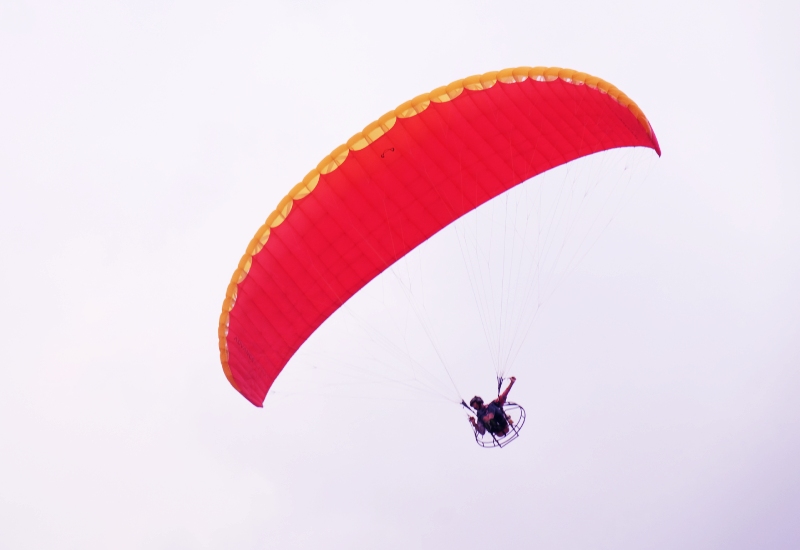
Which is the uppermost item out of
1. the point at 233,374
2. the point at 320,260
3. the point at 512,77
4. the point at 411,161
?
the point at 512,77

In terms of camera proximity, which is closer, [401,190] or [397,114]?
[397,114]

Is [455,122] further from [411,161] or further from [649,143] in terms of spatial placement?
[649,143]

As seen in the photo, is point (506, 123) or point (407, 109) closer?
point (407, 109)

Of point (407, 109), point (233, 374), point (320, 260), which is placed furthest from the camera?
point (233, 374)

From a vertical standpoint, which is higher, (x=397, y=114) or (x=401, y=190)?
(x=397, y=114)

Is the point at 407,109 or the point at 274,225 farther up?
the point at 407,109

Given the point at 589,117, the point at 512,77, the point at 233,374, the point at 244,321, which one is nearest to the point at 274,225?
the point at 244,321

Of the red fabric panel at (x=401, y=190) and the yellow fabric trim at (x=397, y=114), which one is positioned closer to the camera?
the yellow fabric trim at (x=397, y=114)

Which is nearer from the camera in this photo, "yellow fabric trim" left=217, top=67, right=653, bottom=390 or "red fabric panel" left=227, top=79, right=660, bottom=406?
"yellow fabric trim" left=217, top=67, right=653, bottom=390
